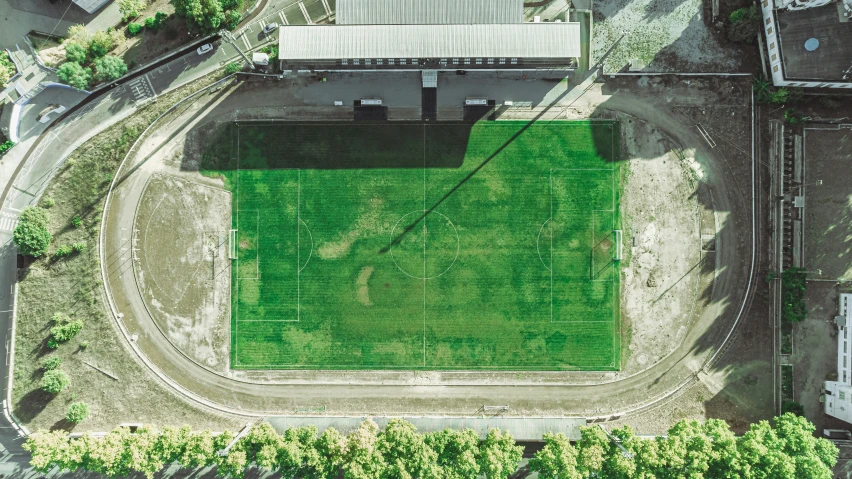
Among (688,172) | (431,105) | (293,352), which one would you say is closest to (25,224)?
(293,352)

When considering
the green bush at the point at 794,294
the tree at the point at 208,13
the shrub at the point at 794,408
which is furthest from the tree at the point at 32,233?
the shrub at the point at 794,408

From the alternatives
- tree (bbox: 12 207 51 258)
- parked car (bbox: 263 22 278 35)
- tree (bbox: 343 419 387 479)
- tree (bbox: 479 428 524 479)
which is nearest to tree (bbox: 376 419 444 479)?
tree (bbox: 343 419 387 479)

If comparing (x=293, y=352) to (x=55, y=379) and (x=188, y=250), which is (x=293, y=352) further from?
(x=55, y=379)

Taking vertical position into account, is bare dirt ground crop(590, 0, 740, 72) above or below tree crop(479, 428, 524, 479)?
above

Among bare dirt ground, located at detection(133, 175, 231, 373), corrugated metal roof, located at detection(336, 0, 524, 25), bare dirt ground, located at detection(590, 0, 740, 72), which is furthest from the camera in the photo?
bare dirt ground, located at detection(590, 0, 740, 72)

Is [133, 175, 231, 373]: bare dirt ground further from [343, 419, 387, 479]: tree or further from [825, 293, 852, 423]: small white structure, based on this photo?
[825, 293, 852, 423]: small white structure

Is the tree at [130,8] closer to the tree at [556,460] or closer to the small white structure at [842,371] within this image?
the tree at [556,460]
